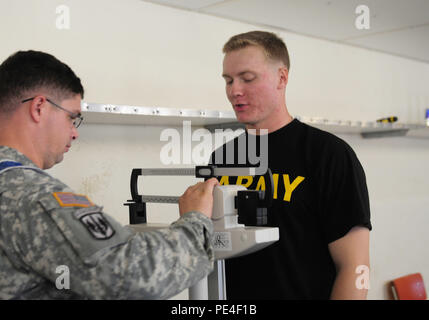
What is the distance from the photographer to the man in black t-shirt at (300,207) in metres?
1.62

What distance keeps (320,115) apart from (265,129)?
6.68 ft

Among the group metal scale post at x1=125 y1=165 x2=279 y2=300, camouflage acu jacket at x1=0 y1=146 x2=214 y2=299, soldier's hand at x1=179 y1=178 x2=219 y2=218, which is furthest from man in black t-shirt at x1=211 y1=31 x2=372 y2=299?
camouflage acu jacket at x1=0 y1=146 x2=214 y2=299

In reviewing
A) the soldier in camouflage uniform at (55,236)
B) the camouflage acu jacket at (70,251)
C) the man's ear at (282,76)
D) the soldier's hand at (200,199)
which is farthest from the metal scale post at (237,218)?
the man's ear at (282,76)

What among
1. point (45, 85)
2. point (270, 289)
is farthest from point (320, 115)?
point (45, 85)

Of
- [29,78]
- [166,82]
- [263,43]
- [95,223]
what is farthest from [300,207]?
[166,82]

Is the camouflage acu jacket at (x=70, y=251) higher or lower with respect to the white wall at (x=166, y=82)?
lower

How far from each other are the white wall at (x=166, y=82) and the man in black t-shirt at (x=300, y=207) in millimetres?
996

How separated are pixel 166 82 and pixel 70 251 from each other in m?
1.96

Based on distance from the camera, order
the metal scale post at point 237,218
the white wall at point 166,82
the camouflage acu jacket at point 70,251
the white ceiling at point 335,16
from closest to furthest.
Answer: the camouflage acu jacket at point 70,251 < the metal scale post at point 237,218 < the white wall at point 166,82 < the white ceiling at point 335,16

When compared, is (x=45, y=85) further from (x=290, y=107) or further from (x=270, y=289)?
(x=290, y=107)

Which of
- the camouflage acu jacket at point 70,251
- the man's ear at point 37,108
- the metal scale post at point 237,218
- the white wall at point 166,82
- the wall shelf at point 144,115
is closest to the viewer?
the camouflage acu jacket at point 70,251

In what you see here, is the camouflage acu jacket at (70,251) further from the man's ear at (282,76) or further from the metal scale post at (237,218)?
the man's ear at (282,76)

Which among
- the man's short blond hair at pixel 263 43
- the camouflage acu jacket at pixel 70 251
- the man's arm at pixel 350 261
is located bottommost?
the man's arm at pixel 350 261

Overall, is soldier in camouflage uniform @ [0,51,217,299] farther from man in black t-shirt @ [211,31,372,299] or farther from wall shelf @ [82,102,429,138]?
wall shelf @ [82,102,429,138]
